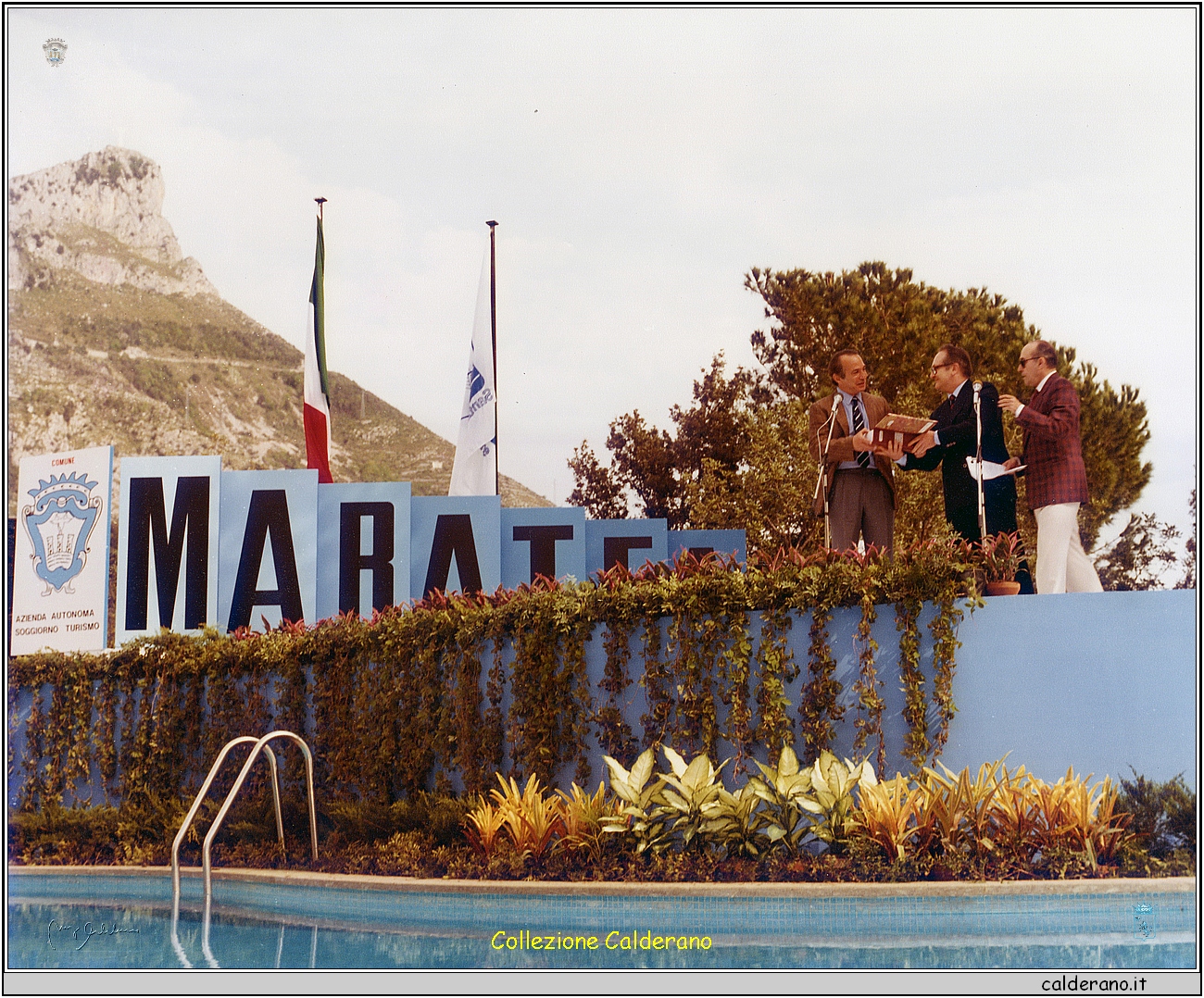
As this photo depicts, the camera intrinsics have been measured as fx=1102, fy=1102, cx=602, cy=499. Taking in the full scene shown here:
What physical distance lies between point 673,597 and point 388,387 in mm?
22732

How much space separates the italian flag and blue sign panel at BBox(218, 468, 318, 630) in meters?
2.86

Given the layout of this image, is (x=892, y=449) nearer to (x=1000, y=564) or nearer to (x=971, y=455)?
(x=971, y=455)

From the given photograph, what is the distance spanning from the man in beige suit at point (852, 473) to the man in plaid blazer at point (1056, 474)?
0.93 metres

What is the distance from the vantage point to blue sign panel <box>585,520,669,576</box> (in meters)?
10.8

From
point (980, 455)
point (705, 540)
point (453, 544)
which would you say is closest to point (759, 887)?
point (980, 455)

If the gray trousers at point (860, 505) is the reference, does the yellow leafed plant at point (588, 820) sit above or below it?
below

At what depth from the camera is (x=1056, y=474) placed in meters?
7.43

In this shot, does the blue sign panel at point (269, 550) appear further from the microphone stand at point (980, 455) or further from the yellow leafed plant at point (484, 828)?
the microphone stand at point (980, 455)

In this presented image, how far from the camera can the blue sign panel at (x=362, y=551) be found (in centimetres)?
1036

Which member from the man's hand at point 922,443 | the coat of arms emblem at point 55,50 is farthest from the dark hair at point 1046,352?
the coat of arms emblem at point 55,50

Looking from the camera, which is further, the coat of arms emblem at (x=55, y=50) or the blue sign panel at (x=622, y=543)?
the coat of arms emblem at (x=55, y=50)

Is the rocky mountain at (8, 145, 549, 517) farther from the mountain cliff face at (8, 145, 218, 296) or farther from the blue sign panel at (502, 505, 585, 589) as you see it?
the blue sign panel at (502, 505, 585, 589)
